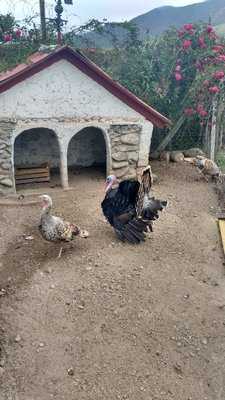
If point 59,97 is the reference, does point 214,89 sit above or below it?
Result: above

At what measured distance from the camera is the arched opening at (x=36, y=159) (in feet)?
37.7

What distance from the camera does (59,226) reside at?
743cm

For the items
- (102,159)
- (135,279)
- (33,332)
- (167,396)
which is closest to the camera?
(167,396)

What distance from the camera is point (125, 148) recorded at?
37.1 ft

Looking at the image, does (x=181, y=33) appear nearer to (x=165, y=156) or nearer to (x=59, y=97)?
(x=165, y=156)

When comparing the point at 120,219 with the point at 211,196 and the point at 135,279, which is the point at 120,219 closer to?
the point at 135,279

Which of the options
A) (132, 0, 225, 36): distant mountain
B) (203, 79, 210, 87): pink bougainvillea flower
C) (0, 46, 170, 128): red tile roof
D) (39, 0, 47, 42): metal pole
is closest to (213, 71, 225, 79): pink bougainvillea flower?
(203, 79, 210, 87): pink bougainvillea flower

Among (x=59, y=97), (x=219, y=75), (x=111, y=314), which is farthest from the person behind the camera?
(x=219, y=75)

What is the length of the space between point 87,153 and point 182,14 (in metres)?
15.7

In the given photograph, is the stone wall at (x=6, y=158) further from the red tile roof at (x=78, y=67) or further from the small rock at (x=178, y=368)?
the small rock at (x=178, y=368)

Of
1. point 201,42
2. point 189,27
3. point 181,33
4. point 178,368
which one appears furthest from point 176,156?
point 178,368

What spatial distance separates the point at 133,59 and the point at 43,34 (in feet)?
10.2

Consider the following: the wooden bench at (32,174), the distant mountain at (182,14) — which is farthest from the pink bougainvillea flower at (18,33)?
the distant mountain at (182,14)

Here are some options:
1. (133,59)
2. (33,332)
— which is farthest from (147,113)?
(33,332)
